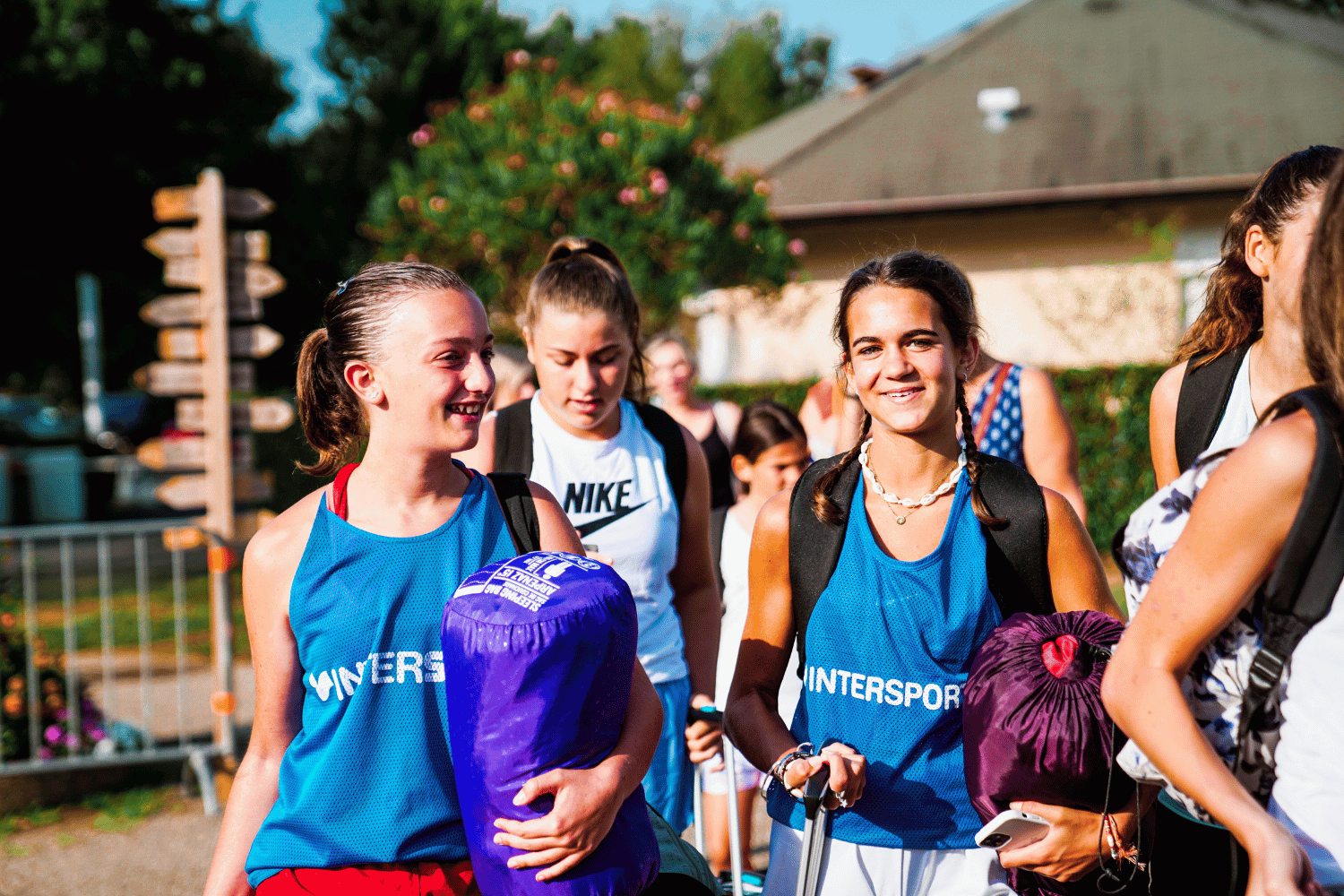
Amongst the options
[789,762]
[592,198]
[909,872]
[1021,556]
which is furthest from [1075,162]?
[789,762]

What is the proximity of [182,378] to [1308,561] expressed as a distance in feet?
19.0

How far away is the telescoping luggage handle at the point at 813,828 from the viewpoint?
1.96 meters

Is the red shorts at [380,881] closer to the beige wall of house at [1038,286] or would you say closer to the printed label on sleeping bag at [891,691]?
the printed label on sleeping bag at [891,691]

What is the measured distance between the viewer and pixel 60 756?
233 inches

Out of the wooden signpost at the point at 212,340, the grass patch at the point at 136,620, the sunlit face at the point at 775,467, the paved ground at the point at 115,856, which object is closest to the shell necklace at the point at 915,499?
the sunlit face at the point at 775,467

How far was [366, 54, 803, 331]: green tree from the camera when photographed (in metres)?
14.1

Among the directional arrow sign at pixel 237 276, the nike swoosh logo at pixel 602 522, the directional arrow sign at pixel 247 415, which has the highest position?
the directional arrow sign at pixel 237 276

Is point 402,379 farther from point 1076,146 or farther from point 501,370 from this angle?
point 1076,146

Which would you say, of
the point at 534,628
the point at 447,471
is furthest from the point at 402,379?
the point at 534,628

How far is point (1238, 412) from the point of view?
8.05ft

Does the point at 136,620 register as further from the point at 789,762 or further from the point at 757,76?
the point at 757,76

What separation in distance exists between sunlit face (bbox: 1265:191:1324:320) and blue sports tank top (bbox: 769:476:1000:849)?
76 centimetres

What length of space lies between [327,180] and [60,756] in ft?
92.2

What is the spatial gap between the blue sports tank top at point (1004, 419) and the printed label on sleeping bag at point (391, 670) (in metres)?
2.21
